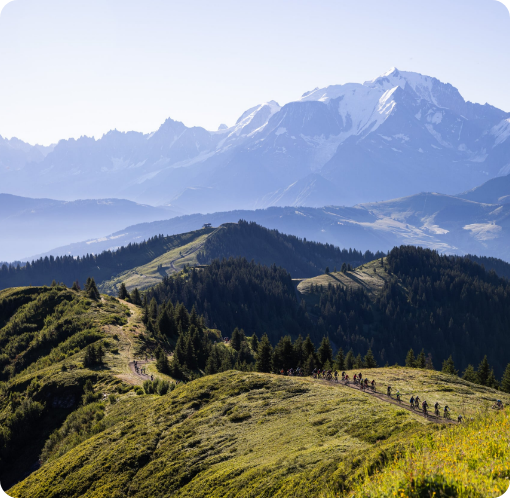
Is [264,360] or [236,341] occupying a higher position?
[264,360]

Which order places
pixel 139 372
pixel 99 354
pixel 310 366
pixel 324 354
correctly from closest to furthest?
pixel 139 372 < pixel 99 354 < pixel 310 366 < pixel 324 354

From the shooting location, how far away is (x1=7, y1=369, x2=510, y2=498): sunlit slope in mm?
23891

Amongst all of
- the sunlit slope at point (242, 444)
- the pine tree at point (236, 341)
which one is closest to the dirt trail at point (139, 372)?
the sunlit slope at point (242, 444)

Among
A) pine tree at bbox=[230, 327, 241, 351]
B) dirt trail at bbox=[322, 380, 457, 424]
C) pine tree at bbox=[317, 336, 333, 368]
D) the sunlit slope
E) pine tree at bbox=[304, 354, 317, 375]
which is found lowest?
pine tree at bbox=[230, 327, 241, 351]

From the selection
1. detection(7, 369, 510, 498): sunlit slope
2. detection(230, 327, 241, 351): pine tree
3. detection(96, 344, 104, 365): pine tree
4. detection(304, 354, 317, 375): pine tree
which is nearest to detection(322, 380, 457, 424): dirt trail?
detection(7, 369, 510, 498): sunlit slope

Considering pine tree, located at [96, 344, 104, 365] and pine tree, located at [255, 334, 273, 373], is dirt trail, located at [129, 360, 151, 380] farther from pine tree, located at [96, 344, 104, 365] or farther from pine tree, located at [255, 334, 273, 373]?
pine tree, located at [255, 334, 273, 373]

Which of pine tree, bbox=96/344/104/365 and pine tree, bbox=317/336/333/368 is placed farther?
pine tree, bbox=317/336/333/368

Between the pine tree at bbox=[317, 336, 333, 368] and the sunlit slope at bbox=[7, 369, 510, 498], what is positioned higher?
the sunlit slope at bbox=[7, 369, 510, 498]

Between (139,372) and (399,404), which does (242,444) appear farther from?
(139,372)

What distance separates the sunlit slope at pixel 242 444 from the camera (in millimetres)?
23891

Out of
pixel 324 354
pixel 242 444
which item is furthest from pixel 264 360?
pixel 242 444

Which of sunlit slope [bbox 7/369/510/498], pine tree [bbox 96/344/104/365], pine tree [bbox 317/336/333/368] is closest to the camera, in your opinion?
sunlit slope [bbox 7/369/510/498]

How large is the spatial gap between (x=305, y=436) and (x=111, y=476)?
55.7ft

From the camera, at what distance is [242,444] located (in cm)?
3173
